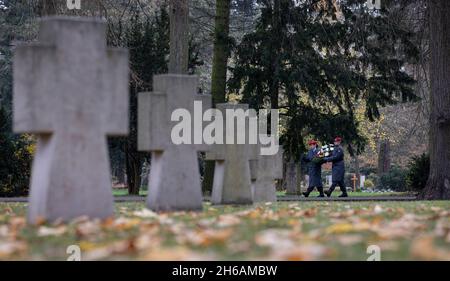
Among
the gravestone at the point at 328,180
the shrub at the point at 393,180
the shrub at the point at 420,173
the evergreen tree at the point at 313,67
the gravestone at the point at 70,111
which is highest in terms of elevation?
the evergreen tree at the point at 313,67

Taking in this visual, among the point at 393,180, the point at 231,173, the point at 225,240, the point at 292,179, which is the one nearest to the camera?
the point at 225,240

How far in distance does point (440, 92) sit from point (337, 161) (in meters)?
5.77

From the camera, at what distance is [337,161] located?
26797 mm

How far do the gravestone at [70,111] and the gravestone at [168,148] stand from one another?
2.64 m

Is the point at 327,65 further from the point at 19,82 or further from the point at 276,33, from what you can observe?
the point at 19,82

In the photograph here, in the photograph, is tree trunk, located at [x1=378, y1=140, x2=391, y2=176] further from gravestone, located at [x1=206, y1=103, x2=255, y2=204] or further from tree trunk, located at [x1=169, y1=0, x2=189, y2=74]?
gravestone, located at [x1=206, y1=103, x2=255, y2=204]

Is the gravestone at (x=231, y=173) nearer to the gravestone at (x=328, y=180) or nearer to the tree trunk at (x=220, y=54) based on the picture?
the tree trunk at (x=220, y=54)

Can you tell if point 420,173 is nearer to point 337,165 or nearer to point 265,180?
point 337,165

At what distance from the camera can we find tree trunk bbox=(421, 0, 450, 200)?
70.8 ft

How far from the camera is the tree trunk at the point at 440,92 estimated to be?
2159 cm

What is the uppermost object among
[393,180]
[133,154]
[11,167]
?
[133,154]

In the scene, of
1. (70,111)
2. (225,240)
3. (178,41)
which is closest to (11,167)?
(178,41)

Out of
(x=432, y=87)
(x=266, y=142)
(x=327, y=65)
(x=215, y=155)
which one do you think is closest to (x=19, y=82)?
(x=215, y=155)

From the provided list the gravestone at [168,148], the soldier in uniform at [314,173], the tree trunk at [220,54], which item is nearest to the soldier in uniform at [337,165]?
the soldier in uniform at [314,173]
